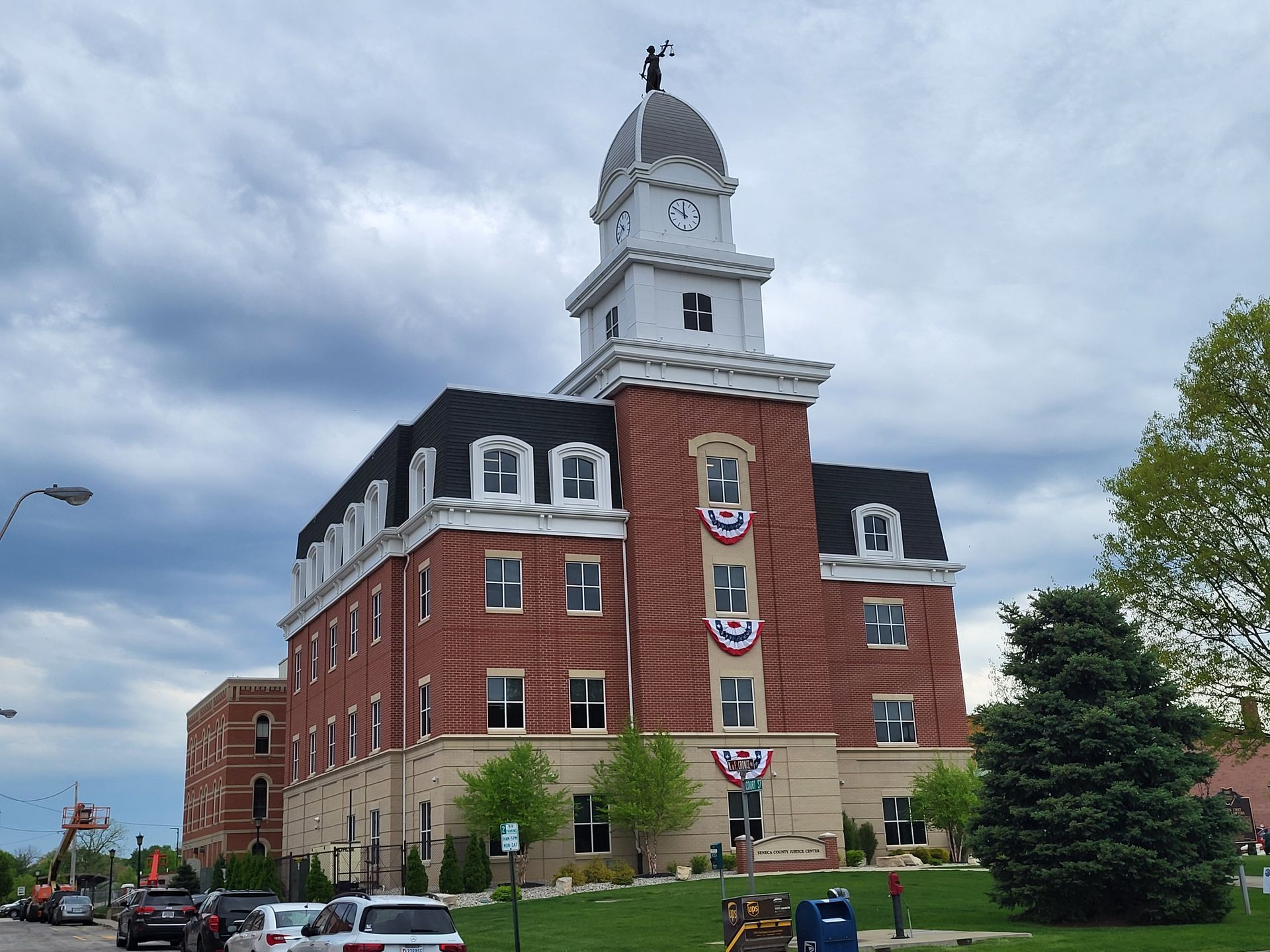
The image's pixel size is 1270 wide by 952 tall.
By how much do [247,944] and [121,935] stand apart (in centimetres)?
1467

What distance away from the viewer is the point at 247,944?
23172 millimetres

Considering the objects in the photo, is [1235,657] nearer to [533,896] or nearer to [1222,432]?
[1222,432]

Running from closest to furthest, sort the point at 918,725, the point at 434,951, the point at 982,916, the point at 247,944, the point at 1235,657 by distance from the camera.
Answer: the point at 434,951 → the point at 247,944 → the point at 982,916 → the point at 1235,657 → the point at 918,725

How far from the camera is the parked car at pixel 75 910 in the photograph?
56875 millimetres

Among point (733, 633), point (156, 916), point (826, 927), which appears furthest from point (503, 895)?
point (826, 927)

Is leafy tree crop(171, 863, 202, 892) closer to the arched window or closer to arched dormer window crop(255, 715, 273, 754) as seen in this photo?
the arched window

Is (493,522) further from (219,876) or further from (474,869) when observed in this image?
(219,876)

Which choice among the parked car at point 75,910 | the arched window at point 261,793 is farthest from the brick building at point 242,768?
the parked car at point 75,910

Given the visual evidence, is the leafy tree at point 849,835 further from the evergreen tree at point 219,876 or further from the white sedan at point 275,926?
the white sedan at point 275,926

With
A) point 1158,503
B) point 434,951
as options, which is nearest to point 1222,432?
point 1158,503

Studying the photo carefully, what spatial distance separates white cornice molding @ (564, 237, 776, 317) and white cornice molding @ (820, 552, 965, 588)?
36.8ft

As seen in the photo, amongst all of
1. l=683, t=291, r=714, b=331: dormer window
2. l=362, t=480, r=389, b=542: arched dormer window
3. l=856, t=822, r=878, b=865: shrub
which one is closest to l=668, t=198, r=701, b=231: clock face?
l=683, t=291, r=714, b=331: dormer window

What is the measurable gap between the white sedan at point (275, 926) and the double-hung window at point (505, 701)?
1847 cm

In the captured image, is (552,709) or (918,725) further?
(918,725)
